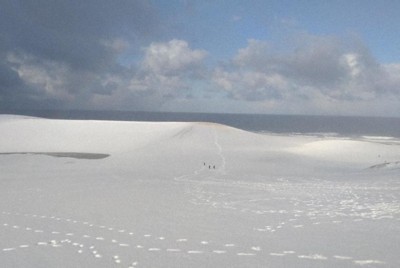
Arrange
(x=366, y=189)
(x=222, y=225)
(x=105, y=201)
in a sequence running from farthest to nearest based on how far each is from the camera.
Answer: (x=366, y=189), (x=105, y=201), (x=222, y=225)

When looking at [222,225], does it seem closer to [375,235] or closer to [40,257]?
[375,235]

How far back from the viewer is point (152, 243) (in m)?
8.02

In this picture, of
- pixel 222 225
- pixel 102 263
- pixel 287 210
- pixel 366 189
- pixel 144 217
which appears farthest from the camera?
pixel 366 189

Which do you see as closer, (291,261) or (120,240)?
(291,261)

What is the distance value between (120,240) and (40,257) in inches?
59.2

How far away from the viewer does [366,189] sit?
1439cm

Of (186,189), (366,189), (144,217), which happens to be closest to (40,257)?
(144,217)

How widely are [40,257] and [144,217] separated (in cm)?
333

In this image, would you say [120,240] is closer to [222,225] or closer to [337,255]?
[222,225]

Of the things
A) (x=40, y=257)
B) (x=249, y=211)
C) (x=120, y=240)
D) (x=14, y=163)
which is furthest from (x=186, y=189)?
(x=14, y=163)

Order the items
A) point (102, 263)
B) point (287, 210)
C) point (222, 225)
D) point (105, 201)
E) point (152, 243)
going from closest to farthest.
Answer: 1. point (102, 263)
2. point (152, 243)
3. point (222, 225)
4. point (287, 210)
5. point (105, 201)

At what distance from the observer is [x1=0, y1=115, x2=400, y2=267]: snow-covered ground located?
7324 mm

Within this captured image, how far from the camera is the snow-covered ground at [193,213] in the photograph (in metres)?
7.32

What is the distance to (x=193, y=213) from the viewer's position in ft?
35.1
